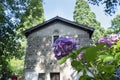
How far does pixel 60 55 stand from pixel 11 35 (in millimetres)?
20208

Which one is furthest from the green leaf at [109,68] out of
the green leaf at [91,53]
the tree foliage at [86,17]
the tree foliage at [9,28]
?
the tree foliage at [86,17]

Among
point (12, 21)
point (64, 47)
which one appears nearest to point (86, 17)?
point (12, 21)

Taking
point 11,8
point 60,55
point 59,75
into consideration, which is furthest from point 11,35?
point 60,55

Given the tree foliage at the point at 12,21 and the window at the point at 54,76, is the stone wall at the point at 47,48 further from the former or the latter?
the tree foliage at the point at 12,21

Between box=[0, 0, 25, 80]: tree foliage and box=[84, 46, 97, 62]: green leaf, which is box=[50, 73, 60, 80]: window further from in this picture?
box=[84, 46, 97, 62]: green leaf

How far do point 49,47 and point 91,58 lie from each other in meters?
17.5

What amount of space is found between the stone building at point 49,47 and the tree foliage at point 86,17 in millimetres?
29582

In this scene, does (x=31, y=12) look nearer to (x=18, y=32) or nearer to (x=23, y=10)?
(x=23, y=10)

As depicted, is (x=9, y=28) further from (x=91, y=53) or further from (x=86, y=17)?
(x=86, y=17)

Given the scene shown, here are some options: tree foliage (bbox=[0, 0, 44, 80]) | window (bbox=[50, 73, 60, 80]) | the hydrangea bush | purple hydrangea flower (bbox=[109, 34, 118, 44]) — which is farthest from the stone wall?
the hydrangea bush

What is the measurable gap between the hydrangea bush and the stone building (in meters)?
16.4

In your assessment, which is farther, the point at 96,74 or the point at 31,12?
the point at 31,12

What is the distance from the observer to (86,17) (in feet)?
168

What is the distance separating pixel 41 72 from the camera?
18.8m
